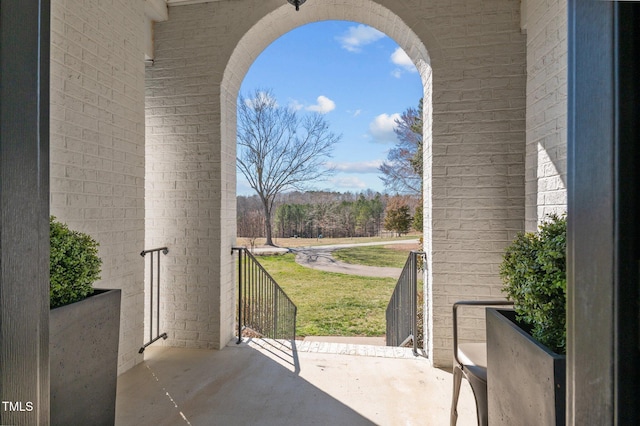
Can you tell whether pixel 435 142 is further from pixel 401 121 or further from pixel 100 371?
pixel 401 121

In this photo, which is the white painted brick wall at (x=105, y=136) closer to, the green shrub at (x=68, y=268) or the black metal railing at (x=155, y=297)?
the black metal railing at (x=155, y=297)

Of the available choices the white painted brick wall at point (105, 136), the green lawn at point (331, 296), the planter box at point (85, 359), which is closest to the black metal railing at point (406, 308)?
the green lawn at point (331, 296)

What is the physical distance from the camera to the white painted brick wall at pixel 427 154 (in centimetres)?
237

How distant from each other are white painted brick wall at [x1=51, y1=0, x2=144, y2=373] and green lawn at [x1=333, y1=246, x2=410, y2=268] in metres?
4.01

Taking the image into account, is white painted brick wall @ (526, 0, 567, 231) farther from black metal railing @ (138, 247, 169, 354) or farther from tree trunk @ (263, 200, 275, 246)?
tree trunk @ (263, 200, 275, 246)

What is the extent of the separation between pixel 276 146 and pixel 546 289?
550 cm

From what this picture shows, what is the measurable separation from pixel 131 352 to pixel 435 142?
2867 millimetres

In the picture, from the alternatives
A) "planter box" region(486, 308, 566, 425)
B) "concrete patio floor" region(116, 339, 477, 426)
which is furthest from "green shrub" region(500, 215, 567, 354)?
"concrete patio floor" region(116, 339, 477, 426)

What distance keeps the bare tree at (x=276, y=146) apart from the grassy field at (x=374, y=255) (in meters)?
1.46

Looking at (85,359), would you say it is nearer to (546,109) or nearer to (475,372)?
(475,372)

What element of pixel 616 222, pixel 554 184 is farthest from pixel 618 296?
pixel 554 184

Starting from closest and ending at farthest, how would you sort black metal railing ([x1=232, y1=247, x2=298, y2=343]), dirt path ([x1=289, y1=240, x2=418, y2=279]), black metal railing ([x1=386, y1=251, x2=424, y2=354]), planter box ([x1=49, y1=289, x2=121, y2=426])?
planter box ([x1=49, y1=289, x2=121, y2=426]) → black metal railing ([x1=386, y1=251, x2=424, y2=354]) → black metal railing ([x1=232, y1=247, x2=298, y2=343]) → dirt path ([x1=289, y1=240, x2=418, y2=279])

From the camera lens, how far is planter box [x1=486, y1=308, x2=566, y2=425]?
79 centimetres

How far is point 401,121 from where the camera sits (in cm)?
569
